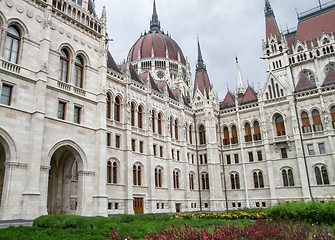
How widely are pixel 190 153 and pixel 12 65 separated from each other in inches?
1156

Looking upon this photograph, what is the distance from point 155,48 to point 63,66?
44.4 meters

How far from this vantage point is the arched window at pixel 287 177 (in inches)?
1566

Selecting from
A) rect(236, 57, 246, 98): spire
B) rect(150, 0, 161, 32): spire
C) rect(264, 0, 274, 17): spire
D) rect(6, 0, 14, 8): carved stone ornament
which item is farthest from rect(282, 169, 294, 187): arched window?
rect(150, 0, 161, 32): spire

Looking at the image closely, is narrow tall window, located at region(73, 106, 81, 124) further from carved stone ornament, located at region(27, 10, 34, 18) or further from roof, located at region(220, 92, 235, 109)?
roof, located at region(220, 92, 235, 109)

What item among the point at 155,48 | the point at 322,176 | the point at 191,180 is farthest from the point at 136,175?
the point at 155,48

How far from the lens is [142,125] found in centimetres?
3509

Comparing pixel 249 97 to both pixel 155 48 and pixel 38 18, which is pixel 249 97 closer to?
pixel 155 48

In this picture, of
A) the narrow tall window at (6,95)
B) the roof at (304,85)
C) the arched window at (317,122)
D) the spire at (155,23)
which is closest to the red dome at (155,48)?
the spire at (155,23)

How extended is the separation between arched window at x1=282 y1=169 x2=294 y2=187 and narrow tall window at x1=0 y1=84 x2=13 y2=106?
3581 cm

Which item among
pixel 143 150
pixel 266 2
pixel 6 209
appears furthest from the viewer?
pixel 266 2

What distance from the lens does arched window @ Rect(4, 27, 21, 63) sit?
63.9 ft

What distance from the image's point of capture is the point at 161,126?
38625 mm

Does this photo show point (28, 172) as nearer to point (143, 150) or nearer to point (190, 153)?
point (143, 150)

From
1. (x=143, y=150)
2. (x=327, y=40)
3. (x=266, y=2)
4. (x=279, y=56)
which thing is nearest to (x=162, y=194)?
(x=143, y=150)
